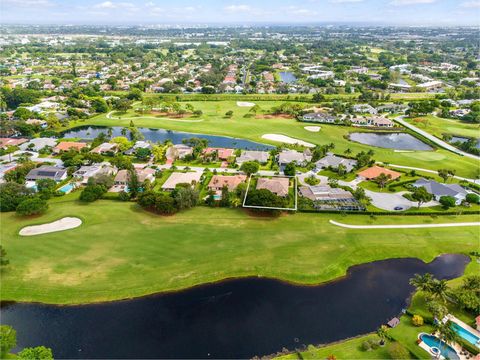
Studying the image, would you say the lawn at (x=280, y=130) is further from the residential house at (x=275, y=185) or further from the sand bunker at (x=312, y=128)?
the residential house at (x=275, y=185)

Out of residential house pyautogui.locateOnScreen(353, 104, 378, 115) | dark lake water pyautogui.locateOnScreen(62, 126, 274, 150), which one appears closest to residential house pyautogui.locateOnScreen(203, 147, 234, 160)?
dark lake water pyautogui.locateOnScreen(62, 126, 274, 150)

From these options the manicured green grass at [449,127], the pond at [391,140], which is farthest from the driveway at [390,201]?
the manicured green grass at [449,127]

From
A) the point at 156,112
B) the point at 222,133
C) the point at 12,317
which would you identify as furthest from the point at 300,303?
the point at 156,112

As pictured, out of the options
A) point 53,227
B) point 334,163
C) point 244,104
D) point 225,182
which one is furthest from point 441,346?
point 244,104

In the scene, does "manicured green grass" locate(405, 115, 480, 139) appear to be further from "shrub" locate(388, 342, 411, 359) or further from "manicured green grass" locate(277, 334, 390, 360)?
"manicured green grass" locate(277, 334, 390, 360)

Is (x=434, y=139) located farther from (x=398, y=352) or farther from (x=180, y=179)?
(x=398, y=352)
